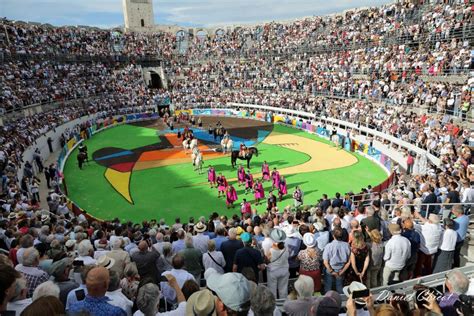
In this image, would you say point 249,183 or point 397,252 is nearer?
point 397,252

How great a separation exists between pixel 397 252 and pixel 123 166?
1883 cm

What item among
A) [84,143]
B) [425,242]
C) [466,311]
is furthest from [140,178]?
[466,311]

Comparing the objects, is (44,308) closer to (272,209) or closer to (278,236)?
(278,236)

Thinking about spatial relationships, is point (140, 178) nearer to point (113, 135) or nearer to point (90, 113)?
point (113, 135)

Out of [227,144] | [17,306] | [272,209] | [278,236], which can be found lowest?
[272,209]

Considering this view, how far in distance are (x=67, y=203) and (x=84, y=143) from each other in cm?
1438

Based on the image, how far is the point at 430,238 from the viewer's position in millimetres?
6426

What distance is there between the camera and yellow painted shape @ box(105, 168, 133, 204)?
17828 mm

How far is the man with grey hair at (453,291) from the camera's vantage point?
391 cm

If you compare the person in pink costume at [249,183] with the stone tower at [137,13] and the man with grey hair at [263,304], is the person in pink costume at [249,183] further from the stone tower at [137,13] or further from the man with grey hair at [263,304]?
the stone tower at [137,13]

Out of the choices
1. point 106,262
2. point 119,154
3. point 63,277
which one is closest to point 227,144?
point 119,154

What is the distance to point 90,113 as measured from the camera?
33906mm

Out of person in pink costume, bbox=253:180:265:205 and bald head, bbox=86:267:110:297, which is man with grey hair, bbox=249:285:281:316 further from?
person in pink costume, bbox=253:180:265:205

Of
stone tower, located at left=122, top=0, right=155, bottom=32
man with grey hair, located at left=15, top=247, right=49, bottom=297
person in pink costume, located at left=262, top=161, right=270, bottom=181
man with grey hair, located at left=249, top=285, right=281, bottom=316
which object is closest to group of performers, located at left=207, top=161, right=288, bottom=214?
person in pink costume, located at left=262, top=161, right=270, bottom=181
